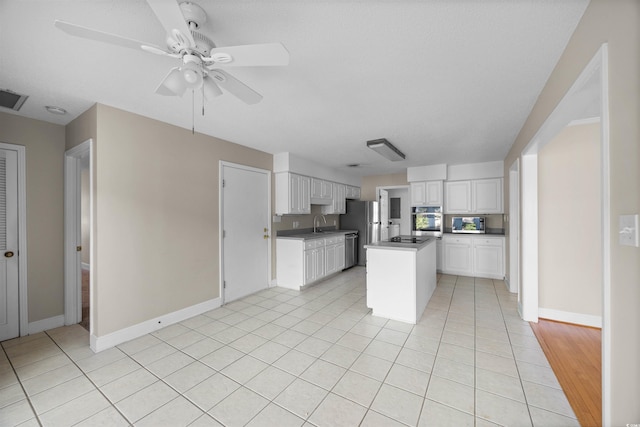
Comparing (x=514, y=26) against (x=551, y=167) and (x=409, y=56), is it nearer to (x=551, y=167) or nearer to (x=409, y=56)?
(x=409, y=56)

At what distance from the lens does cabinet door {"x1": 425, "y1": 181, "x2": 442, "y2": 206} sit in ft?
18.2

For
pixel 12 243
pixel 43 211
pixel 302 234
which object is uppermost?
pixel 43 211

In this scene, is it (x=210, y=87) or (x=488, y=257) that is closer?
(x=210, y=87)

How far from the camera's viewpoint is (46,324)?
3.00 meters

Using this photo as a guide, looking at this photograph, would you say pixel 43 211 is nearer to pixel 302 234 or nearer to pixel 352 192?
pixel 302 234

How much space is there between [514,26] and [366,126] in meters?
1.80

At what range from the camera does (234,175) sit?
3936 millimetres

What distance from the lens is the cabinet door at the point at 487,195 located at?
514 centimetres

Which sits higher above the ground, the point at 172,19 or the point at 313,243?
the point at 172,19

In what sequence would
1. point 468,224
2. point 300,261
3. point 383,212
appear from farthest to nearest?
1. point 383,212
2. point 468,224
3. point 300,261

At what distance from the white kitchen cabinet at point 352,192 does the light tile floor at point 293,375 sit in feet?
12.0

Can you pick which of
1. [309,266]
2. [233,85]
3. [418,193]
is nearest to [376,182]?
[418,193]

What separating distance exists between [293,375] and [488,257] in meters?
4.65

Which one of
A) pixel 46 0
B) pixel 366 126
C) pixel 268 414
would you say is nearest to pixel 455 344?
pixel 268 414
